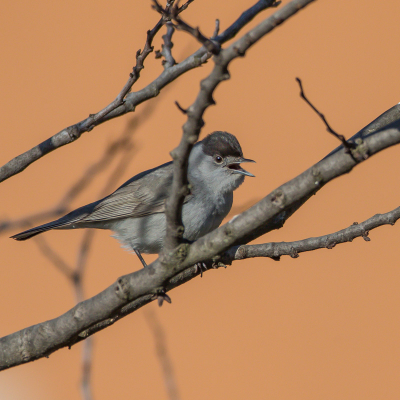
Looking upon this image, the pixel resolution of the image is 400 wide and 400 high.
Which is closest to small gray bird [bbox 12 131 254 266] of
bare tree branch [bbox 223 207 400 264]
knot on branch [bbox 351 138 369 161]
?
bare tree branch [bbox 223 207 400 264]

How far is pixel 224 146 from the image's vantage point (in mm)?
3855

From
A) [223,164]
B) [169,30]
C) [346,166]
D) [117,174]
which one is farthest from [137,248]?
[346,166]

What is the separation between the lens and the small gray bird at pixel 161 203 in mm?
3574

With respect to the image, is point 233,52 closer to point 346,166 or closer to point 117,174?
point 346,166

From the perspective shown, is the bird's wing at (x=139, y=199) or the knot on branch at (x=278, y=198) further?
the bird's wing at (x=139, y=199)

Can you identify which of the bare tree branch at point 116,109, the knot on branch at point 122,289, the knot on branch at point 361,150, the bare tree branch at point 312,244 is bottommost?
the knot on branch at point 361,150

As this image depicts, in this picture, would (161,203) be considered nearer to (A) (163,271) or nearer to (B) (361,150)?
(A) (163,271)

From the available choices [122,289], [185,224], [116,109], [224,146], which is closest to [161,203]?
[185,224]

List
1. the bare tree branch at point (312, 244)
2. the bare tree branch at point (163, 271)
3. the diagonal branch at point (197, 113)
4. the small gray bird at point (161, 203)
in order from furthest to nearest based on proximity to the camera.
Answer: the small gray bird at point (161, 203) < the bare tree branch at point (312, 244) < the bare tree branch at point (163, 271) < the diagonal branch at point (197, 113)

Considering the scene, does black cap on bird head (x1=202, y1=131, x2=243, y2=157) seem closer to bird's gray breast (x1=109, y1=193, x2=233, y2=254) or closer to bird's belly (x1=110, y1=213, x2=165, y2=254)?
bird's gray breast (x1=109, y1=193, x2=233, y2=254)

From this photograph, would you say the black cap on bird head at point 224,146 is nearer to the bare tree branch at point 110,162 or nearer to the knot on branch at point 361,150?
the bare tree branch at point 110,162

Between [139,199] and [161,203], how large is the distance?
0.25m

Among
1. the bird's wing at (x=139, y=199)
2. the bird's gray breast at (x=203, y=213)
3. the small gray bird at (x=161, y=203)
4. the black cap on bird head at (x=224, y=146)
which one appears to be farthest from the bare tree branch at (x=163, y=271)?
the black cap on bird head at (x=224, y=146)

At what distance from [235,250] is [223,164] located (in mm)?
1441
